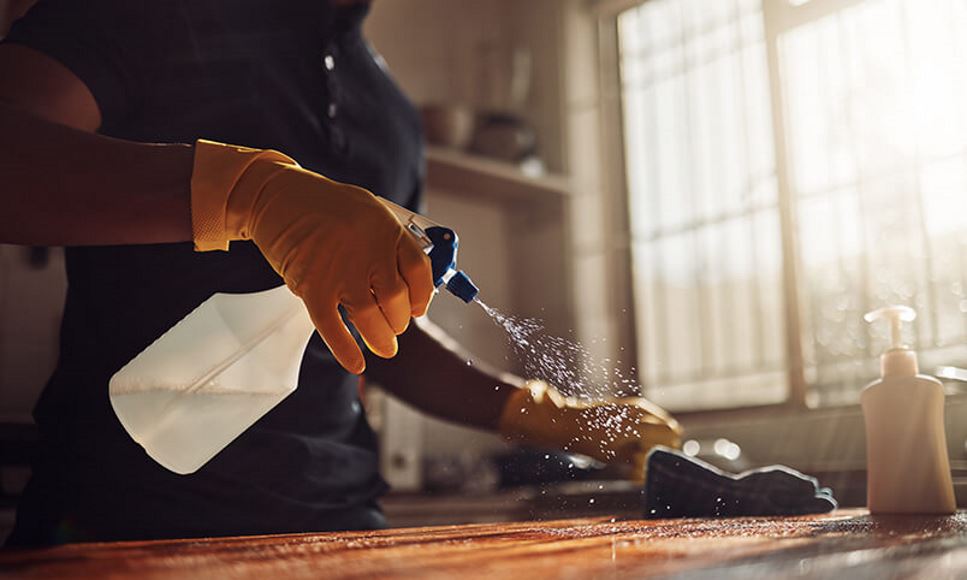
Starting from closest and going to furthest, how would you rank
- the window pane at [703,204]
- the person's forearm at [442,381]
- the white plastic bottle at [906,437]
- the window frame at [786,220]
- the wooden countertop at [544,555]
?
1. the wooden countertop at [544,555]
2. the white plastic bottle at [906,437]
3. the person's forearm at [442,381]
4. the window frame at [786,220]
5. the window pane at [703,204]

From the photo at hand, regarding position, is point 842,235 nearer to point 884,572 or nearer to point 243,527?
point 243,527

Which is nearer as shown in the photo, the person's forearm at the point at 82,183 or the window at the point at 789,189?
the person's forearm at the point at 82,183

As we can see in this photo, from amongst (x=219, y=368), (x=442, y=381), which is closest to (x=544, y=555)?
(x=219, y=368)

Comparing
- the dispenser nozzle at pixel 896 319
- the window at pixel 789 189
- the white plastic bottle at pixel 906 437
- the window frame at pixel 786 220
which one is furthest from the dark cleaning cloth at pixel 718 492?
the window frame at pixel 786 220

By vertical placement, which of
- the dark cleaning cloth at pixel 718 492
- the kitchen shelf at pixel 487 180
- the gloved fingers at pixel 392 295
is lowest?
the dark cleaning cloth at pixel 718 492

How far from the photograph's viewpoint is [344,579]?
0.46m

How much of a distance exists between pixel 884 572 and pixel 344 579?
30 cm

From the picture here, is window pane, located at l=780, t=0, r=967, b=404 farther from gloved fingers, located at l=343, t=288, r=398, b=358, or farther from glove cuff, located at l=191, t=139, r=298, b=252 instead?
A: glove cuff, located at l=191, t=139, r=298, b=252

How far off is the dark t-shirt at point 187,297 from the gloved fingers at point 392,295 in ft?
1.06

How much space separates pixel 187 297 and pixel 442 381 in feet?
1.53

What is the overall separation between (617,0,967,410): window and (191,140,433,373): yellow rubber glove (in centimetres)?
150

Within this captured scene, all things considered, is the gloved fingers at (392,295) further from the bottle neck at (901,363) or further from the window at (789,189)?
the window at (789,189)

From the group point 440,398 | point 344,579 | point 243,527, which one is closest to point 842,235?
point 440,398

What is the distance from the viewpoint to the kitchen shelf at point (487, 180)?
280cm
